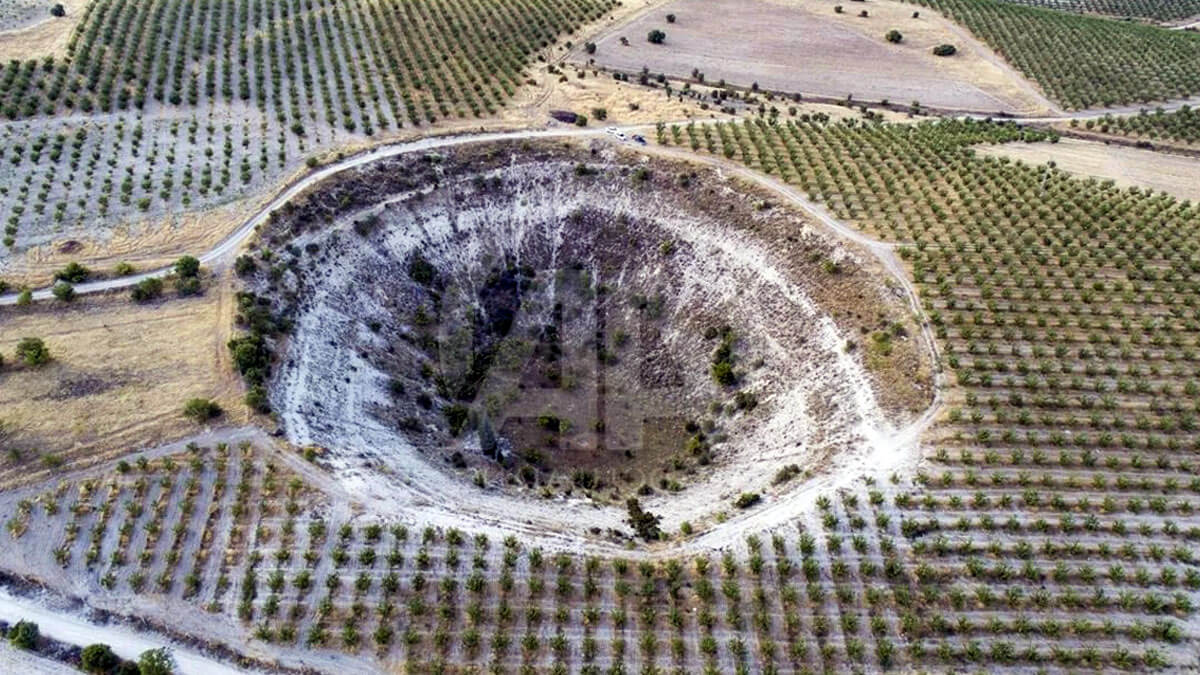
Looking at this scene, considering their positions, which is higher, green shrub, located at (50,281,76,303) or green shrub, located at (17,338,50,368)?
green shrub, located at (50,281,76,303)

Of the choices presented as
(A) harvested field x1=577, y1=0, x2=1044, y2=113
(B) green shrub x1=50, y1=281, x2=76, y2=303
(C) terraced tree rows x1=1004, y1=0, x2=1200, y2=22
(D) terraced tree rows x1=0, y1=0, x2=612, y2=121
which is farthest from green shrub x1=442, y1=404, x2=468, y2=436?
(C) terraced tree rows x1=1004, y1=0, x2=1200, y2=22

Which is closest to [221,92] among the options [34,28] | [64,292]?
[34,28]

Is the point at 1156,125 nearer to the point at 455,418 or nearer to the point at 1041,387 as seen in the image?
the point at 1041,387

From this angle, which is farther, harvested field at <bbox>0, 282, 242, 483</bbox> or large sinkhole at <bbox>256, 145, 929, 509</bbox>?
large sinkhole at <bbox>256, 145, 929, 509</bbox>

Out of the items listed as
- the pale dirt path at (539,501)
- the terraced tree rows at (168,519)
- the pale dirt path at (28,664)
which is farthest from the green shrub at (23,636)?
the pale dirt path at (539,501)

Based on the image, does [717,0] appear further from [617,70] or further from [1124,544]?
[1124,544]

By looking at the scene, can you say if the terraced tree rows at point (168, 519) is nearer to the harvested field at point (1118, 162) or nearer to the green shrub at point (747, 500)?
the green shrub at point (747, 500)

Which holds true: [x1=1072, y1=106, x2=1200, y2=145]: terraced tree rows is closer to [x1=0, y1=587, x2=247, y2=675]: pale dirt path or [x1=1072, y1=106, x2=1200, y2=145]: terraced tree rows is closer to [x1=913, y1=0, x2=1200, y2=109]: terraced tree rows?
[x1=913, y1=0, x2=1200, y2=109]: terraced tree rows

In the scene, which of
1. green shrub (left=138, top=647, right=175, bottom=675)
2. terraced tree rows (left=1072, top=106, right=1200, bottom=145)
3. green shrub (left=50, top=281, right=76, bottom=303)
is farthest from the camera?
terraced tree rows (left=1072, top=106, right=1200, bottom=145)
